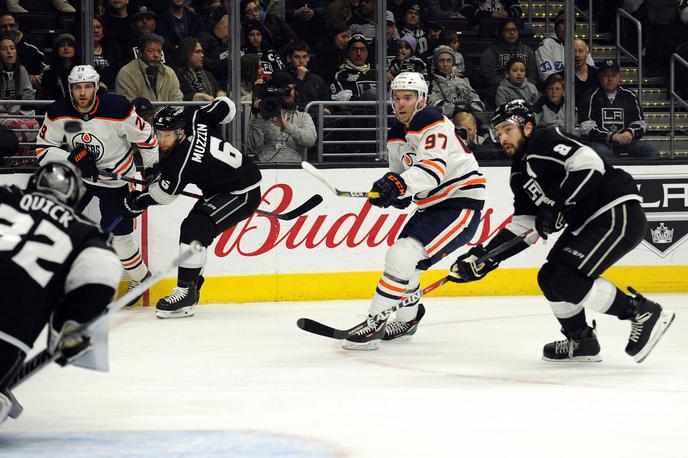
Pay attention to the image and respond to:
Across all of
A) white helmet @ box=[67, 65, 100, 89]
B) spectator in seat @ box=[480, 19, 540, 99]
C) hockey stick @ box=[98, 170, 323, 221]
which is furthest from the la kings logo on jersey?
spectator in seat @ box=[480, 19, 540, 99]

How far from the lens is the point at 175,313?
685 centimetres

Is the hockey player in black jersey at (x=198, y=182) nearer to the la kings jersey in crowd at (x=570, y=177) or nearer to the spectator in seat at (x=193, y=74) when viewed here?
the spectator in seat at (x=193, y=74)

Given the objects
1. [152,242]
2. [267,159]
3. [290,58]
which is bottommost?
[152,242]

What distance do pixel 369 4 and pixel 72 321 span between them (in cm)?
594

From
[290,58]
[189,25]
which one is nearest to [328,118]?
[290,58]

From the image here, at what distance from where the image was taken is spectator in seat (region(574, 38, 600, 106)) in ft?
27.8

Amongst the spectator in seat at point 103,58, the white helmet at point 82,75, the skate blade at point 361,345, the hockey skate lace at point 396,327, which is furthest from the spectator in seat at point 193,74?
the skate blade at point 361,345

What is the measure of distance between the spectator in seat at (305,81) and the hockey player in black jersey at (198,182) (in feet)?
3.95

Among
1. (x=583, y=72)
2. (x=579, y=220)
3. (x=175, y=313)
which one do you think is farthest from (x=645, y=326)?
(x=583, y=72)

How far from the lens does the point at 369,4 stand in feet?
29.5

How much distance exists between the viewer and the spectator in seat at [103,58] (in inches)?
303

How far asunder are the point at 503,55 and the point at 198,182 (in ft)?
9.89

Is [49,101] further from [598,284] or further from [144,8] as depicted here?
[598,284]

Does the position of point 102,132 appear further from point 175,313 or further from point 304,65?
point 304,65
